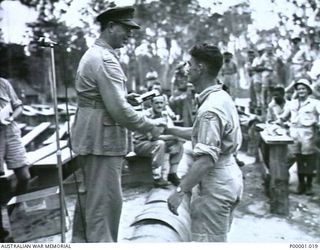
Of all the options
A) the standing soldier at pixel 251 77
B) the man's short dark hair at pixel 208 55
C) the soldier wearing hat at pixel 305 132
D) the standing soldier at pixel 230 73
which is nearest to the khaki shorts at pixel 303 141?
the soldier wearing hat at pixel 305 132

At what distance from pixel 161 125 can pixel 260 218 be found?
118 cm

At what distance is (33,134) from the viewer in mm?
3016

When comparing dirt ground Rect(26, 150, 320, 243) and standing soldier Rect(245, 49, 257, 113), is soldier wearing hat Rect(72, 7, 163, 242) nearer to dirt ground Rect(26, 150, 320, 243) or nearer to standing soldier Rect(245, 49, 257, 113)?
dirt ground Rect(26, 150, 320, 243)

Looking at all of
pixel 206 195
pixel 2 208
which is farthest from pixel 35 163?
pixel 206 195

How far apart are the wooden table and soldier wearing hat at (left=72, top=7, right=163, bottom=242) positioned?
1250 mm

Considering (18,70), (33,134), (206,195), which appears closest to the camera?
(206,195)

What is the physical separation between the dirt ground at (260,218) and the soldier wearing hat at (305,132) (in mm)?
105

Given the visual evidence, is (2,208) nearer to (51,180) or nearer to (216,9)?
(51,180)

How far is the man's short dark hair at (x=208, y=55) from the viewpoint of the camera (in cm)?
158

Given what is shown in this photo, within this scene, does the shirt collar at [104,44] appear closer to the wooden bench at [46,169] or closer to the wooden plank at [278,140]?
the wooden bench at [46,169]

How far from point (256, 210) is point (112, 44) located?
163 cm

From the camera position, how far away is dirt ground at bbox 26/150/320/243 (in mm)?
2236

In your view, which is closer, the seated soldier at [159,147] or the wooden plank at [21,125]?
the wooden plank at [21,125]

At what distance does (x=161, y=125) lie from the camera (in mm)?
1959
